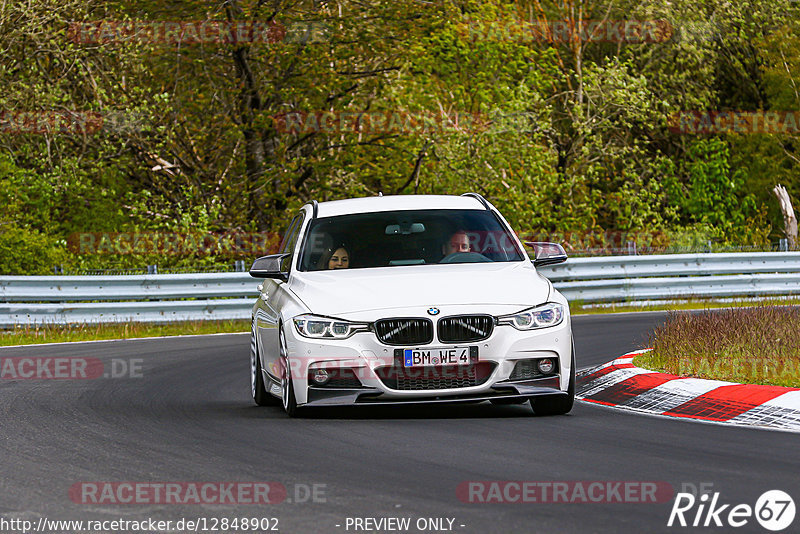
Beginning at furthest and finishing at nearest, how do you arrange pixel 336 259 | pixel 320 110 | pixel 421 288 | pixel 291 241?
1. pixel 320 110
2. pixel 291 241
3. pixel 336 259
4. pixel 421 288

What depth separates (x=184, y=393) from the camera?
1204 cm

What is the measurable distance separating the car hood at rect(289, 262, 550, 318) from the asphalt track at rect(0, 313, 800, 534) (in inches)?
32.1

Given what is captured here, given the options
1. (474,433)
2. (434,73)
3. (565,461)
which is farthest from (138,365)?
(434,73)

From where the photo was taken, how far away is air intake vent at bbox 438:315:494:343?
920 cm

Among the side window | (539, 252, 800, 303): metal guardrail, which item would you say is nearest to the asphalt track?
the side window

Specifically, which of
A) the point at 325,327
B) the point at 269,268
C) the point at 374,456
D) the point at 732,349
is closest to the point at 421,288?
the point at 325,327

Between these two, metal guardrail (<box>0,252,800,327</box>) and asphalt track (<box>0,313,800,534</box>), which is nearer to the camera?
asphalt track (<box>0,313,800,534</box>)

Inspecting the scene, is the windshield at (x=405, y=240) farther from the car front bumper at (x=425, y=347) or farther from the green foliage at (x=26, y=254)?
the green foliage at (x=26, y=254)

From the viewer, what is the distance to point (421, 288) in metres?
9.48

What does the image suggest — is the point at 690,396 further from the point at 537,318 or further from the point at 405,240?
the point at 405,240

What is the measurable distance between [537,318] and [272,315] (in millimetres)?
2152

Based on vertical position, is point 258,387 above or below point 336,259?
below

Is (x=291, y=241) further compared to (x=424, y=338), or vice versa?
(x=291, y=241)

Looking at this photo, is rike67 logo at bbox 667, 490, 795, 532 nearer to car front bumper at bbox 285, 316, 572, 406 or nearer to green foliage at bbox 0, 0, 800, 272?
car front bumper at bbox 285, 316, 572, 406
